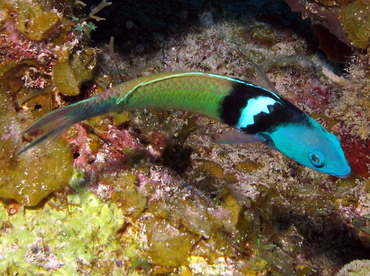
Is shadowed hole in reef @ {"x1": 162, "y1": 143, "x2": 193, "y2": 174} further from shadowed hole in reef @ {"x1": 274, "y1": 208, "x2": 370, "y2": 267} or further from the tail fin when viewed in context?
the tail fin

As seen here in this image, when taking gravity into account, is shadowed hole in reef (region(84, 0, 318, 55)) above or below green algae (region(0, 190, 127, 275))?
above

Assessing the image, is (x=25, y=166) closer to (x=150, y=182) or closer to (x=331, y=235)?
(x=150, y=182)

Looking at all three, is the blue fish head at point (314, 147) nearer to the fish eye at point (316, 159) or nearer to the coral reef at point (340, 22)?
the fish eye at point (316, 159)

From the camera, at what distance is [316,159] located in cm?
208

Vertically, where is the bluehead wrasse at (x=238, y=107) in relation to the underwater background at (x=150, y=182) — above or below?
above

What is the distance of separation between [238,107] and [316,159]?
25.5 inches

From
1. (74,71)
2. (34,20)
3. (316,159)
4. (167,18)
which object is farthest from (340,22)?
(167,18)

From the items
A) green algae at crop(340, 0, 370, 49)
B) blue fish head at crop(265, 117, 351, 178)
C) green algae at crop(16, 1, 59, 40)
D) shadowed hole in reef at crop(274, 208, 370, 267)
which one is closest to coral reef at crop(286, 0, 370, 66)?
green algae at crop(340, 0, 370, 49)

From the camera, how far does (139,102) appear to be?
2291 millimetres

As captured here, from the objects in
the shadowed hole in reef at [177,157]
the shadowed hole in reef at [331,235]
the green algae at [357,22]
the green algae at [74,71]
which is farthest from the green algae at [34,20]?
the shadowed hole in reef at [331,235]

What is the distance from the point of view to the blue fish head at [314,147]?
205 centimetres

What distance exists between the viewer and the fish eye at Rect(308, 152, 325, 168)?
2.06 metres

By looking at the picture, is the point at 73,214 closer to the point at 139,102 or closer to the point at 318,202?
the point at 139,102

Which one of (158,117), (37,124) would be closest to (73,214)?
(37,124)
